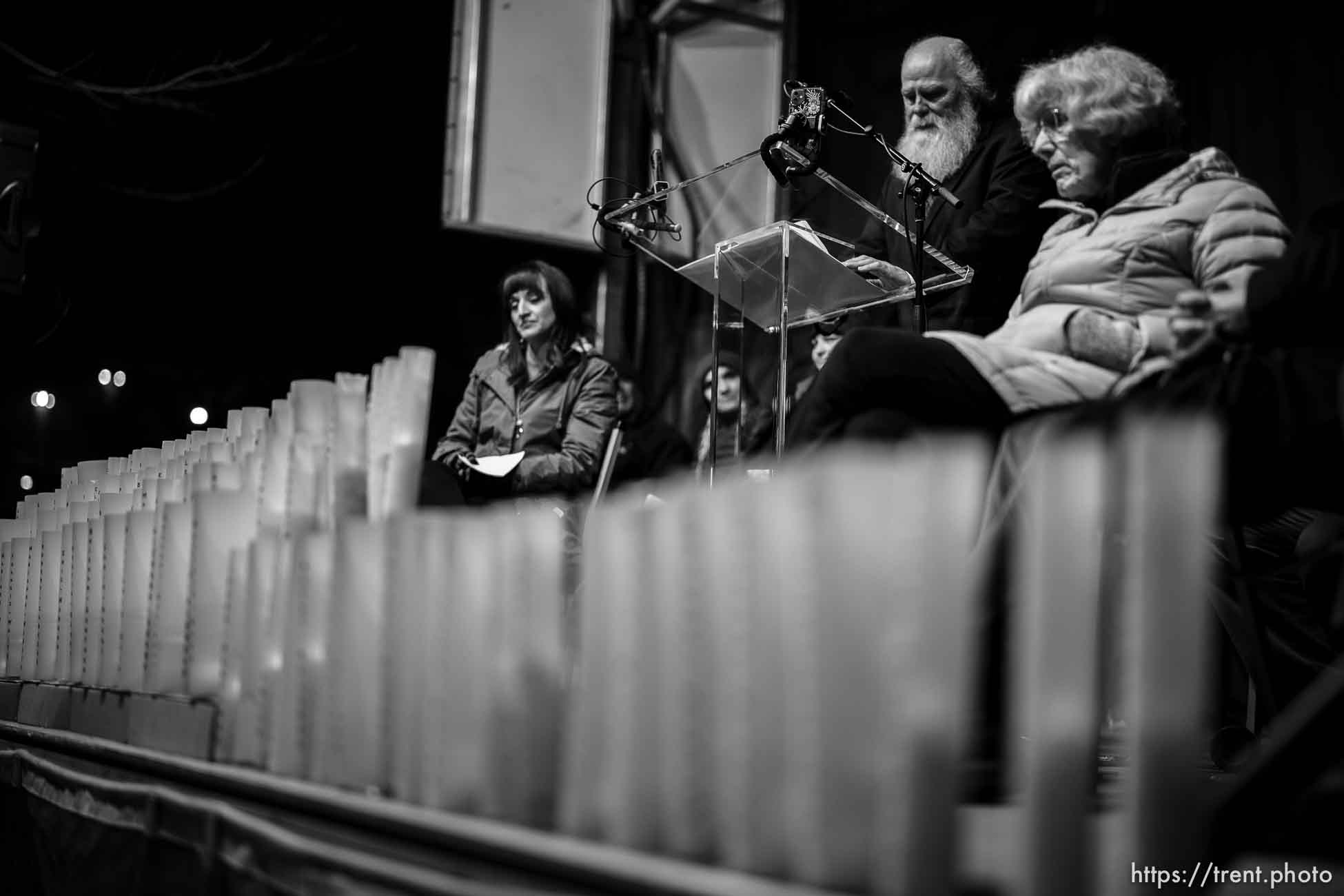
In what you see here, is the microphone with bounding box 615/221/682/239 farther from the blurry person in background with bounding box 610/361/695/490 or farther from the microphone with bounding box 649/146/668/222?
the blurry person in background with bounding box 610/361/695/490

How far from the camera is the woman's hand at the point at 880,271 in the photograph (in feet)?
7.96

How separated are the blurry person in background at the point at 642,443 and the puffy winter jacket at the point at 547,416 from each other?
0.27 feet

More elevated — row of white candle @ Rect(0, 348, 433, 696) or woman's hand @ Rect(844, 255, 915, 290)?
woman's hand @ Rect(844, 255, 915, 290)

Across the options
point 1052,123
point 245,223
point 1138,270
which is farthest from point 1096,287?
point 245,223

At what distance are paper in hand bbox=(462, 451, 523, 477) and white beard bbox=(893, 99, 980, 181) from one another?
1.15m

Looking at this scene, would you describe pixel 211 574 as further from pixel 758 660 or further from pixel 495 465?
pixel 495 465

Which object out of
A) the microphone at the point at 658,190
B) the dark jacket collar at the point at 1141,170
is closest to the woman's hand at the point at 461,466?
the microphone at the point at 658,190

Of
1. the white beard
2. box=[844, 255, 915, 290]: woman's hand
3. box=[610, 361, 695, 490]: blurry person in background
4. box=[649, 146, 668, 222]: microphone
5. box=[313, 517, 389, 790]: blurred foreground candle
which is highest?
the white beard

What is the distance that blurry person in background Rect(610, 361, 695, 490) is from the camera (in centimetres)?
374

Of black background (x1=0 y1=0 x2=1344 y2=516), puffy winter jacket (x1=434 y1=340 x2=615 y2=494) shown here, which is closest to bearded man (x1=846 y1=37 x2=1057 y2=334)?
puffy winter jacket (x1=434 y1=340 x2=615 y2=494)

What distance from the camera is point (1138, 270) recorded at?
1.78 metres

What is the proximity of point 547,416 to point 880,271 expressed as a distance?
1331 mm

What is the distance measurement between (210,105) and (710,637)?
4.43m

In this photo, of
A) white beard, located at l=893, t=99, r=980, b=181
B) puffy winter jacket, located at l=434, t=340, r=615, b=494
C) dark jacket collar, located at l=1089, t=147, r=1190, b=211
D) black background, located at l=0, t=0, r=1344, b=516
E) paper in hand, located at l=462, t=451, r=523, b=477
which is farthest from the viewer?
black background, located at l=0, t=0, r=1344, b=516
